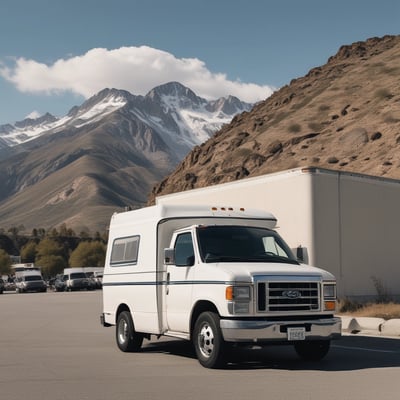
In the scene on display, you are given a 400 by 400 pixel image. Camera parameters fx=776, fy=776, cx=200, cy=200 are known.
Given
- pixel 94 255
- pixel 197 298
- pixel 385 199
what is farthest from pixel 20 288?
pixel 94 255

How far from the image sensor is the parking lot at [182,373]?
32.7 feet

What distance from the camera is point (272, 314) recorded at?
470 inches

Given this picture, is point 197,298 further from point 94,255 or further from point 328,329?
point 94,255

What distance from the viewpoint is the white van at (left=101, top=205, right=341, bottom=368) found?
11883mm

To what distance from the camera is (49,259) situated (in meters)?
174

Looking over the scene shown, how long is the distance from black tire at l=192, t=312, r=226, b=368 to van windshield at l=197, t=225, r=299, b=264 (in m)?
1.01

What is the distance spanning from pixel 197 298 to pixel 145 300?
1914 mm

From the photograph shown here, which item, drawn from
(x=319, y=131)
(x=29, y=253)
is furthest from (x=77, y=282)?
(x=29, y=253)

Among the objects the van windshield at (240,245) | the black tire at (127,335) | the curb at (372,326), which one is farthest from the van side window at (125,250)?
the curb at (372,326)

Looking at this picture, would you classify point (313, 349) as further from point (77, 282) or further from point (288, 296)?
point (77, 282)

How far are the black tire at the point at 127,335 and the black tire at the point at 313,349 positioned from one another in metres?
3.32

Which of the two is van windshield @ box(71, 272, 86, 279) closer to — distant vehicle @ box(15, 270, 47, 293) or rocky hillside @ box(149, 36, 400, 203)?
distant vehicle @ box(15, 270, 47, 293)

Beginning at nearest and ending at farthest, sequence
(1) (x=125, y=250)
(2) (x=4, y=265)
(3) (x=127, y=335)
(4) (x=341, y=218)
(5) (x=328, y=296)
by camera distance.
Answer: (5) (x=328, y=296) → (3) (x=127, y=335) → (1) (x=125, y=250) → (4) (x=341, y=218) → (2) (x=4, y=265)

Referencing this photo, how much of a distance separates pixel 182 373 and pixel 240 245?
2.49m
